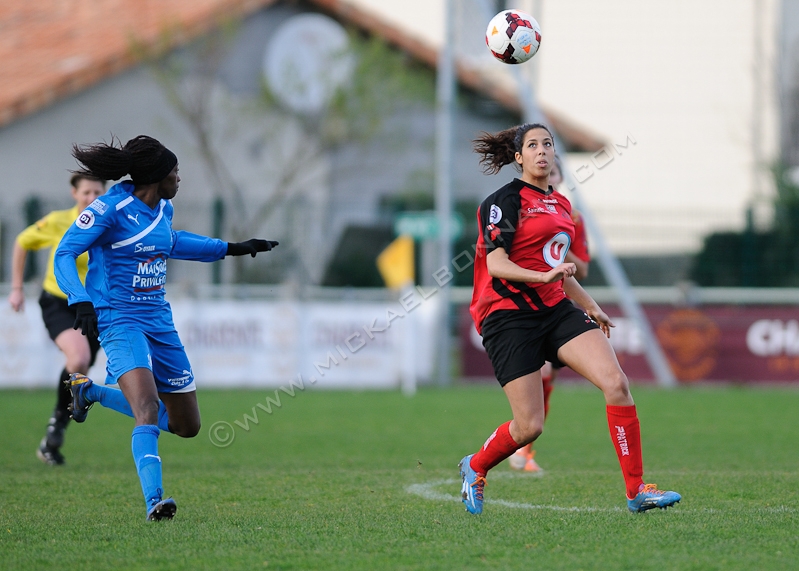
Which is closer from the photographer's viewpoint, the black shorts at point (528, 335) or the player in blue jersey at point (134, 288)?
the player in blue jersey at point (134, 288)

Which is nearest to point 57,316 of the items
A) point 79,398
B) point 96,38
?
point 79,398

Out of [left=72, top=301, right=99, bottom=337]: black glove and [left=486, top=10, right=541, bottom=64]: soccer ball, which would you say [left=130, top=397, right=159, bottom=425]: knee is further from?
[left=486, top=10, right=541, bottom=64]: soccer ball

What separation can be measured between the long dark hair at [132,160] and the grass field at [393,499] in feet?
6.41

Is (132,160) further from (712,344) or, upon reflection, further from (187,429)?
(712,344)

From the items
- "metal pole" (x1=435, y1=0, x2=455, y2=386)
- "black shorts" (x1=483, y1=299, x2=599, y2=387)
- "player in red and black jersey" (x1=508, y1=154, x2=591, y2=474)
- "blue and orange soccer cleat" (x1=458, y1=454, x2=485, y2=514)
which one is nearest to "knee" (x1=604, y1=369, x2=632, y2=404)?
"black shorts" (x1=483, y1=299, x2=599, y2=387)

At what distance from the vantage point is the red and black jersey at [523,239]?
6035 mm

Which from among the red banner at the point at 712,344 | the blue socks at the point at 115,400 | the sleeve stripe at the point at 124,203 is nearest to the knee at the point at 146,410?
the blue socks at the point at 115,400

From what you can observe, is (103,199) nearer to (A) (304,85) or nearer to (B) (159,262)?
(B) (159,262)

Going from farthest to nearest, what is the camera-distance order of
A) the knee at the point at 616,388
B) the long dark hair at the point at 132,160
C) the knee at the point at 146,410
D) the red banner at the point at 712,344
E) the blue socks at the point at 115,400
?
the red banner at the point at 712,344 → the blue socks at the point at 115,400 → the long dark hair at the point at 132,160 → the knee at the point at 146,410 → the knee at the point at 616,388

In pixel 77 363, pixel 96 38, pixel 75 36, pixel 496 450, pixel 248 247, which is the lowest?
pixel 496 450

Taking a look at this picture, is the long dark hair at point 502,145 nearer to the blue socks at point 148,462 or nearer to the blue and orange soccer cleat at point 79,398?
the blue socks at point 148,462

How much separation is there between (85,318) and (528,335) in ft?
7.97

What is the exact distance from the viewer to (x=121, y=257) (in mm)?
6219

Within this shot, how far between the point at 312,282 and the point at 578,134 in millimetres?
9473
